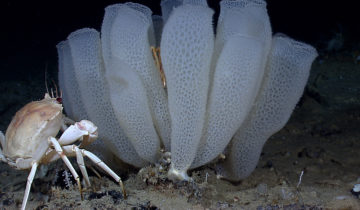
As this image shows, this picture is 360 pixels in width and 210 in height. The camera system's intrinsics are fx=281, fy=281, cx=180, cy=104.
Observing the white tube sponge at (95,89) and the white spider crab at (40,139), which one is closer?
the white spider crab at (40,139)

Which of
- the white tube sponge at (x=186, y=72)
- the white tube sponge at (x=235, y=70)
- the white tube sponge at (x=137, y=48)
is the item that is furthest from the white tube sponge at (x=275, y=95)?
the white tube sponge at (x=137, y=48)

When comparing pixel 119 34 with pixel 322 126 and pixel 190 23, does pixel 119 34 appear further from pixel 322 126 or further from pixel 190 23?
pixel 322 126

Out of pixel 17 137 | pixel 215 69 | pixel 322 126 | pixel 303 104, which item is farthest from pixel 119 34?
pixel 303 104

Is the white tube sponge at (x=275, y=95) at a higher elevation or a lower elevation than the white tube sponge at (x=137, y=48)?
lower

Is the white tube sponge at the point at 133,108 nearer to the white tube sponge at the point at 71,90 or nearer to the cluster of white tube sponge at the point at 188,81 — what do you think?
the cluster of white tube sponge at the point at 188,81

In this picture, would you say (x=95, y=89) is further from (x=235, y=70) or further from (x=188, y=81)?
(x=235, y=70)

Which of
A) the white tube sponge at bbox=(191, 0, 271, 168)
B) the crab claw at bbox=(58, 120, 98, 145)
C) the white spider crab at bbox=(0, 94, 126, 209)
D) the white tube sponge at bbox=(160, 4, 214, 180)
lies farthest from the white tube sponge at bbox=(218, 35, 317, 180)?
the crab claw at bbox=(58, 120, 98, 145)

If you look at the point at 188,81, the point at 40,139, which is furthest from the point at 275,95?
the point at 40,139

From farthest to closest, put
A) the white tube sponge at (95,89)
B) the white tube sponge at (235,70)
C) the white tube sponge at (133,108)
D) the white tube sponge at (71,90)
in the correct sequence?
the white tube sponge at (71,90) < the white tube sponge at (95,89) < the white tube sponge at (133,108) < the white tube sponge at (235,70)
